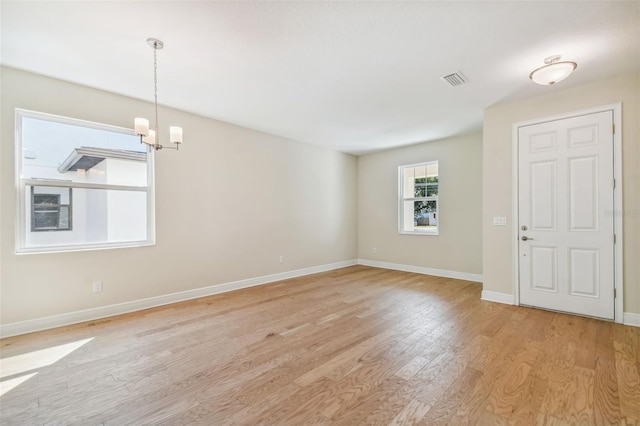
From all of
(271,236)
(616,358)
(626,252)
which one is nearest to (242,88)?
(271,236)

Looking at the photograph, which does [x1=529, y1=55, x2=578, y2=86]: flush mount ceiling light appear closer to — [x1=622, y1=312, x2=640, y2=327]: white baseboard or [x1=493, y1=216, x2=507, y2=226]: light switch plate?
[x1=493, y1=216, x2=507, y2=226]: light switch plate

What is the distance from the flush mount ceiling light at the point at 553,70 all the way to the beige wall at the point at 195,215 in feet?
13.0

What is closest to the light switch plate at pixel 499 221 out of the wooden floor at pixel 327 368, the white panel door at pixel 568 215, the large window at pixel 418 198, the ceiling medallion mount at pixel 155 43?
the white panel door at pixel 568 215

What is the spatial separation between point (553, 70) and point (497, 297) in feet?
9.43

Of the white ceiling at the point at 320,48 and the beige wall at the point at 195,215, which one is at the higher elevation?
the white ceiling at the point at 320,48

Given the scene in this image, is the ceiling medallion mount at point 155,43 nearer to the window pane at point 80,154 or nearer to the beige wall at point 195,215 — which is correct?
the beige wall at point 195,215

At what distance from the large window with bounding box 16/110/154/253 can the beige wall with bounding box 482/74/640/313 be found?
482cm

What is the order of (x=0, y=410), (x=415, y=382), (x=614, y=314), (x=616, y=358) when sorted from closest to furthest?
(x=0, y=410) → (x=415, y=382) → (x=616, y=358) → (x=614, y=314)

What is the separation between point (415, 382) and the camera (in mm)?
2035

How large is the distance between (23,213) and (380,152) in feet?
20.0

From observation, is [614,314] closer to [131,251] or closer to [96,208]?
[131,251]

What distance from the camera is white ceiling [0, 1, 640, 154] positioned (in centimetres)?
213

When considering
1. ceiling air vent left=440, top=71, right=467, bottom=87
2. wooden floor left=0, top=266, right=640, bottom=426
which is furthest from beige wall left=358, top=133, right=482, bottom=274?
ceiling air vent left=440, top=71, right=467, bottom=87

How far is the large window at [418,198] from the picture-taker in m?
5.89
